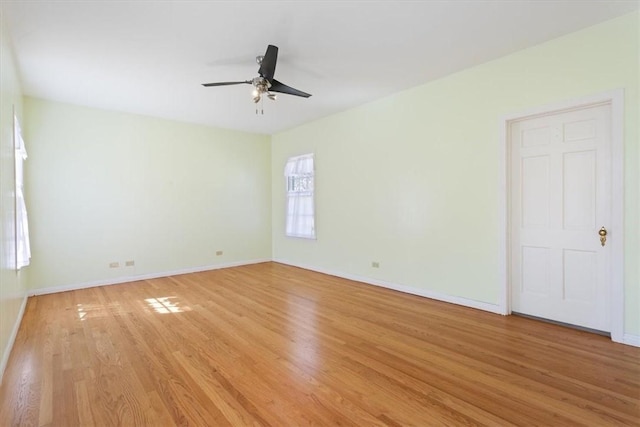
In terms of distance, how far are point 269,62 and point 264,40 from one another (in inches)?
9.3

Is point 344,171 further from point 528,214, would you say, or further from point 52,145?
point 52,145

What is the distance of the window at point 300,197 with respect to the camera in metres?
6.05

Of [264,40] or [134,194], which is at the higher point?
[264,40]

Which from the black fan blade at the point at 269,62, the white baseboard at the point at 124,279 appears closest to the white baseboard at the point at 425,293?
the white baseboard at the point at 124,279

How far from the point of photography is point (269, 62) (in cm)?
296

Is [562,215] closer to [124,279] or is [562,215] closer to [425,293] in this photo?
[425,293]

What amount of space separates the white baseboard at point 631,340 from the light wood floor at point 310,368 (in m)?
0.09

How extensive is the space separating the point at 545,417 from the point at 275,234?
19.0 ft

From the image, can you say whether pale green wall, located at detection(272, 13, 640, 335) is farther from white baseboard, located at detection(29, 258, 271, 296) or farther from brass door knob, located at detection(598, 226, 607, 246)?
white baseboard, located at detection(29, 258, 271, 296)

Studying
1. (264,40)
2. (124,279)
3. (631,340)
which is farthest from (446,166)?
(124,279)

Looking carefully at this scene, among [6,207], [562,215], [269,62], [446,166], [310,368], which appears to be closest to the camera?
[310,368]

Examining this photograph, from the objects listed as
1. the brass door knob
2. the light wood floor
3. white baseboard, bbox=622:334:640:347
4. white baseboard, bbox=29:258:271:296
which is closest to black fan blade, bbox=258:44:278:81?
the light wood floor

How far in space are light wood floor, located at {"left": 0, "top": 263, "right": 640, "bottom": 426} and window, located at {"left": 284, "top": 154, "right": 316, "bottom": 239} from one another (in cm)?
238

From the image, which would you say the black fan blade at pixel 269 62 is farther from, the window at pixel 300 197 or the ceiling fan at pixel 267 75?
the window at pixel 300 197
